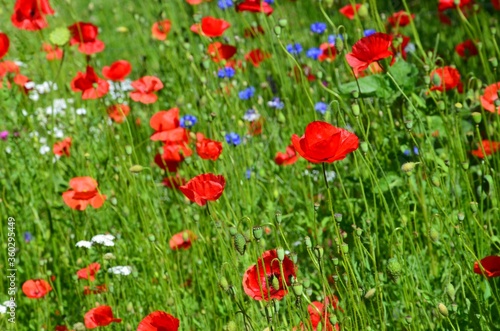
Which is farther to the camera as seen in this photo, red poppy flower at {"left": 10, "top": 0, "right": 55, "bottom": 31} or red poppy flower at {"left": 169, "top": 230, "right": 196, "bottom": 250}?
red poppy flower at {"left": 10, "top": 0, "right": 55, "bottom": 31}

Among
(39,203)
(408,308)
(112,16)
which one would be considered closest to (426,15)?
(112,16)

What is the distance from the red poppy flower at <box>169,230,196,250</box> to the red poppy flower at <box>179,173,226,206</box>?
53 centimetres

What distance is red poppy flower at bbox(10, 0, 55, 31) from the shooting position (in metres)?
2.88

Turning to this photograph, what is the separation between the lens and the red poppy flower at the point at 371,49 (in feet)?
5.97

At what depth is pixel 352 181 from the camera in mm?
2322

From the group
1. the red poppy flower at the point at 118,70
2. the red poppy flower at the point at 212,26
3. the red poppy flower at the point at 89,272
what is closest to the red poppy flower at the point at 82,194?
the red poppy flower at the point at 89,272

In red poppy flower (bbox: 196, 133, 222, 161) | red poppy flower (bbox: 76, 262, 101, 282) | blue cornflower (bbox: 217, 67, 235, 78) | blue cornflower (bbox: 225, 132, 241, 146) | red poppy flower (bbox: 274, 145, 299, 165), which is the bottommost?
red poppy flower (bbox: 76, 262, 101, 282)

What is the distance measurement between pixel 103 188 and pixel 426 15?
7.90 feet

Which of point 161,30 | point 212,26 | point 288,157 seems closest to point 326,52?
point 212,26

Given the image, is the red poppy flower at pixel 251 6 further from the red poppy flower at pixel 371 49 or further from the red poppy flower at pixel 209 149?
the red poppy flower at pixel 371 49

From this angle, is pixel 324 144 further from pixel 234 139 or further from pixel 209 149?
pixel 234 139

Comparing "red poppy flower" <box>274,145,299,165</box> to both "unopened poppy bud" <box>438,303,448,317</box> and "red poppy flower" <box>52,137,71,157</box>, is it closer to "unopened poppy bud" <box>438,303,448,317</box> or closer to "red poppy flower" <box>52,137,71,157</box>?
"red poppy flower" <box>52,137,71,157</box>

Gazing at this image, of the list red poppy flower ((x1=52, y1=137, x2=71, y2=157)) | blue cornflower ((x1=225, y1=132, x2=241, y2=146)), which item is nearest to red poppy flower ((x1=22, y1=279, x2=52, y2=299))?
red poppy flower ((x1=52, y1=137, x2=71, y2=157))

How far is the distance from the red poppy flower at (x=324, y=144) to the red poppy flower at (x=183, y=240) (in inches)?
30.0
